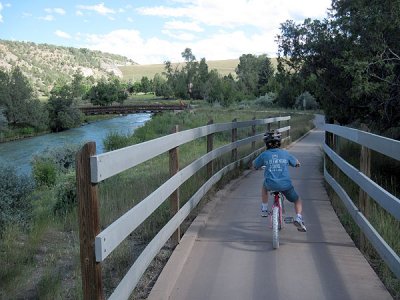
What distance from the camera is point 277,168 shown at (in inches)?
233

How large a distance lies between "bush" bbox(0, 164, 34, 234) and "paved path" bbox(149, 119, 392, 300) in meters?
3.03

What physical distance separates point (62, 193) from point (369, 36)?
298 inches

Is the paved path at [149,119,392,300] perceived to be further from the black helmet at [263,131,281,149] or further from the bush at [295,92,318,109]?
the bush at [295,92,318,109]

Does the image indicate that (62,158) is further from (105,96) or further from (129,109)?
(105,96)

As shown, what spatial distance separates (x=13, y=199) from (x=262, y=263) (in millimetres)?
5768

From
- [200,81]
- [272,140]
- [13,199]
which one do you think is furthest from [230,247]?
[200,81]

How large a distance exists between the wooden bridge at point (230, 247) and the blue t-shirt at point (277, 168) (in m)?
0.63

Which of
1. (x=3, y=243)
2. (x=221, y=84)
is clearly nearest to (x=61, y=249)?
(x=3, y=243)

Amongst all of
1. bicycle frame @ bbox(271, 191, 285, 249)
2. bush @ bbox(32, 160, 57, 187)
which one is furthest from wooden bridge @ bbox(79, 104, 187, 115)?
bicycle frame @ bbox(271, 191, 285, 249)

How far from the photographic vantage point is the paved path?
4176 mm

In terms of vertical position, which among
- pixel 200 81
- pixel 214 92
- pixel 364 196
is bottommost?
pixel 364 196

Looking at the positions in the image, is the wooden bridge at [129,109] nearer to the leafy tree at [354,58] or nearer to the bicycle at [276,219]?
the leafy tree at [354,58]

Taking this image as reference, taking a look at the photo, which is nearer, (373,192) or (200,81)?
(373,192)

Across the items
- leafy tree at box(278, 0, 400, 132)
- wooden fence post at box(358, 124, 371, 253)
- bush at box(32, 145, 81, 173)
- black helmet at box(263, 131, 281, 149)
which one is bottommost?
bush at box(32, 145, 81, 173)
